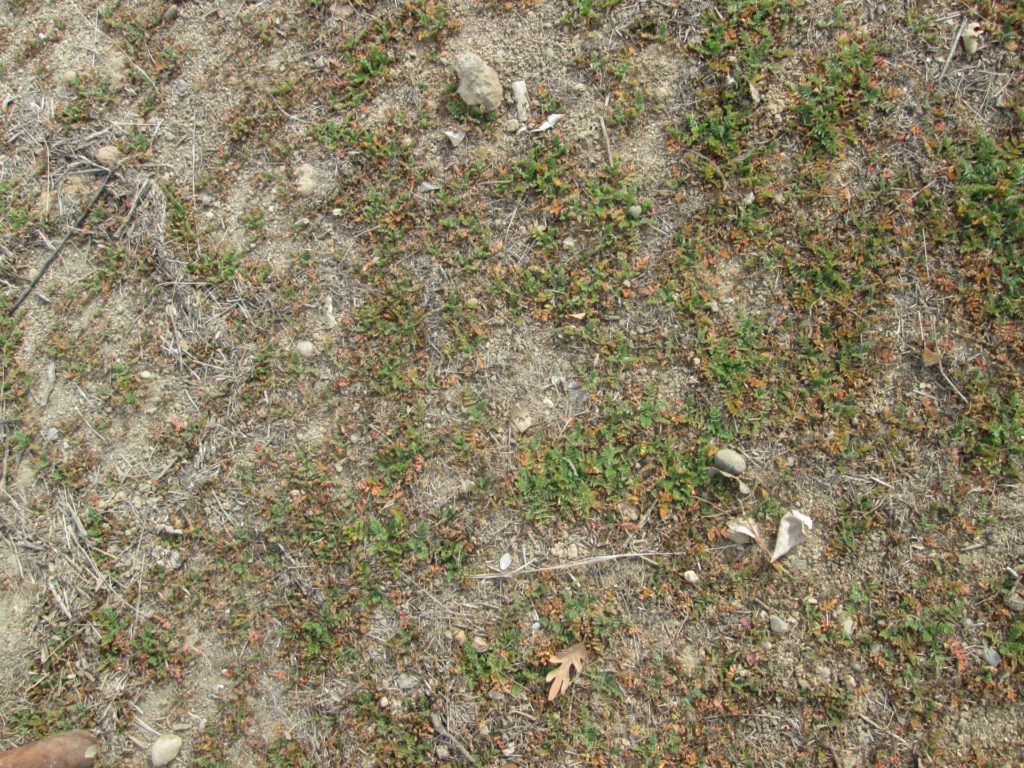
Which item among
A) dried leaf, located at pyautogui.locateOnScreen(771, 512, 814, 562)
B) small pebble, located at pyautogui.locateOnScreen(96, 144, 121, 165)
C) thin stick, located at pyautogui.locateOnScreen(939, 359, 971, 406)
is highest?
small pebble, located at pyautogui.locateOnScreen(96, 144, 121, 165)

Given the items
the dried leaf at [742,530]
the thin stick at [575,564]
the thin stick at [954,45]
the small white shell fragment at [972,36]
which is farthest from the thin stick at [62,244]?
the small white shell fragment at [972,36]

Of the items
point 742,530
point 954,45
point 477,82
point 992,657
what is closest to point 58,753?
point 742,530

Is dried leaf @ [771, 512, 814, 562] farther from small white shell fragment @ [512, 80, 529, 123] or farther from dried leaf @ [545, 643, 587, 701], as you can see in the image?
small white shell fragment @ [512, 80, 529, 123]

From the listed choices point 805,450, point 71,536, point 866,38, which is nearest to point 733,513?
point 805,450

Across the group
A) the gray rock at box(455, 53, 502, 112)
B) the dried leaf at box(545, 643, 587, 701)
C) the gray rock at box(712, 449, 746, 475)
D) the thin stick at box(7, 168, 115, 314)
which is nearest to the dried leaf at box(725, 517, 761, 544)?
the gray rock at box(712, 449, 746, 475)

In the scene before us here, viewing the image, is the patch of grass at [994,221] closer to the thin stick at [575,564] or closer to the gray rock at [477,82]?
the thin stick at [575,564]

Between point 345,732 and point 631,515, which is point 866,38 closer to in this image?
point 631,515

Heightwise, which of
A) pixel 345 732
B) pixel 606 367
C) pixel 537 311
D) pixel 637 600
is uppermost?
pixel 537 311
